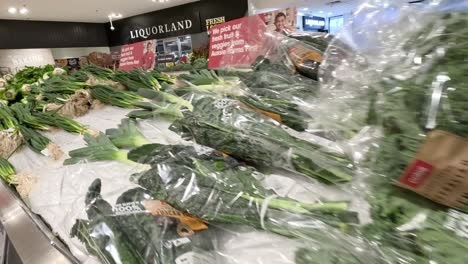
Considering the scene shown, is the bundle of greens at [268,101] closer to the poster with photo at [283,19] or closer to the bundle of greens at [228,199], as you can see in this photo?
→ the bundle of greens at [228,199]

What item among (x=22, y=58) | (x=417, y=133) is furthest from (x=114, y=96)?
(x=22, y=58)

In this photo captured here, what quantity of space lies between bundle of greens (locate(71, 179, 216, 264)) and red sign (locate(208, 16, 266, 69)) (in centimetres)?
118

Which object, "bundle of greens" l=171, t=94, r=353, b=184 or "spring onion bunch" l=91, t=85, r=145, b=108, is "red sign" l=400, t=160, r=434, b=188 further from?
"spring onion bunch" l=91, t=85, r=145, b=108

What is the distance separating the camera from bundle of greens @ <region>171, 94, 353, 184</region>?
0.74 meters

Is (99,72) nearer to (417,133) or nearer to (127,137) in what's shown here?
(127,137)

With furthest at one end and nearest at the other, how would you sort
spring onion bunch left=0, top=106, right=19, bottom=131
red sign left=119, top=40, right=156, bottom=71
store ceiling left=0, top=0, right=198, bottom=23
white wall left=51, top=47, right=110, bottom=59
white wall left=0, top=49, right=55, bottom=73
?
white wall left=51, top=47, right=110, bottom=59 < white wall left=0, top=49, right=55, bottom=73 < store ceiling left=0, top=0, right=198, bottom=23 < red sign left=119, top=40, right=156, bottom=71 < spring onion bunch left=0, top=106, right=19, bottom=131

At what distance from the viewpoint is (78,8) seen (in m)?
8.60

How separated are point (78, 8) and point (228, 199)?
10.0m

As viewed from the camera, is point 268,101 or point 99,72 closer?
point 268,101

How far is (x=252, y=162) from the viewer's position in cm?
89

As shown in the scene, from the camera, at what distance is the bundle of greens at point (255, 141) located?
74 cm

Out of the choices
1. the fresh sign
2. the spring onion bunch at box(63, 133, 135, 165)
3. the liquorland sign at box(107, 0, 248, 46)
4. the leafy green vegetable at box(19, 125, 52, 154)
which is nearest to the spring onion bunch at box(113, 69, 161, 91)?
the leafy green vegetable at box(19, 125, 52, 154)

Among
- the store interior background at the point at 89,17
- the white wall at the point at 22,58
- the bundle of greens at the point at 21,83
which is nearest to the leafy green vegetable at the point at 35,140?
the bundle of greens at the point at 21,83

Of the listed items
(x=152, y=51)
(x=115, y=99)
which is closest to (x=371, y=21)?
(x=115, y=99)
